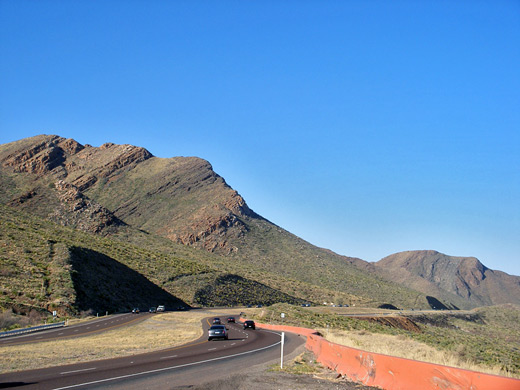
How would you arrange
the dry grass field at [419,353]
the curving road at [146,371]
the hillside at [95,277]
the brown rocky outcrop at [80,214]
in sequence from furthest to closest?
the brown rocky outcrop at [80,214], the hillside at [95,277], the dry grass field at [419,353], the curving road at [146,371]

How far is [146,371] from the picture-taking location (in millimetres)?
15547

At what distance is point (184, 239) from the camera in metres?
117

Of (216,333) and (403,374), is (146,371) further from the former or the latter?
(216,333)

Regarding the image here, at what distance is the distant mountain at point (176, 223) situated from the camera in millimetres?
87250

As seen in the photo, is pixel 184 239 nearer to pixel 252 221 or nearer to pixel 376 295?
pixel 252 221

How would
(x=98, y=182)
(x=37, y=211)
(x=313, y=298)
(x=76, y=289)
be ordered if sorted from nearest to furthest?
(x=76, y=289)
(x=313, y=298)
(x=37, y=211)
(x=98, y=182)

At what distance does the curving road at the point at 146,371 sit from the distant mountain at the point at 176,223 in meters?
50.3

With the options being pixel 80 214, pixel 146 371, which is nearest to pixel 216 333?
pixel 146 371

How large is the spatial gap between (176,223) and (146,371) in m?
108

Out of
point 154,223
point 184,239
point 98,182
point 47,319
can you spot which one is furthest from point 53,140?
point 47,319

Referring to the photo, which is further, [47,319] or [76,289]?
[76,289]

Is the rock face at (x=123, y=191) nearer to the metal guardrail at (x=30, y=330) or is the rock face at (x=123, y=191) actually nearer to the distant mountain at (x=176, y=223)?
the distant mountain at (x=176, y=223)

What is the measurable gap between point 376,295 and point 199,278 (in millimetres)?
49892

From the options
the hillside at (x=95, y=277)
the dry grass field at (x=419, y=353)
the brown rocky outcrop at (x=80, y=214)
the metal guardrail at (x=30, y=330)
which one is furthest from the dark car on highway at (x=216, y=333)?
the brown rocky outcrop at (x=80, y=214)
